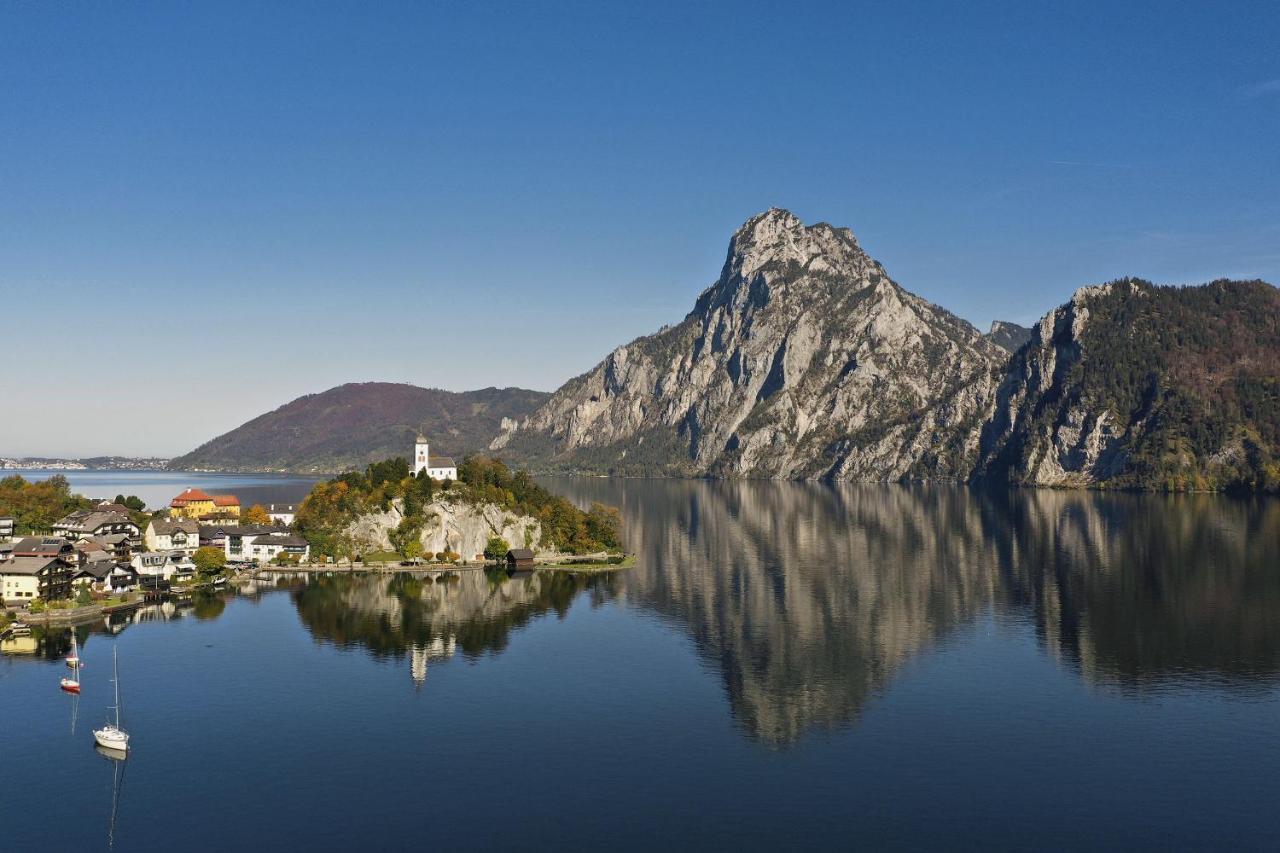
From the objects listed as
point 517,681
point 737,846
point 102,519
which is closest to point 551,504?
point 102,519

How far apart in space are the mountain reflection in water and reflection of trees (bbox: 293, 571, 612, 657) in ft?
1.28

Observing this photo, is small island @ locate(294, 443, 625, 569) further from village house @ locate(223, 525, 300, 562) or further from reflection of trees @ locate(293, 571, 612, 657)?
reflection of trees @ locate(293, 571, 612, 657)

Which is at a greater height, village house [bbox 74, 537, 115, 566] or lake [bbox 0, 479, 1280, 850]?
village house [bbox 74, 537, 115, 566]

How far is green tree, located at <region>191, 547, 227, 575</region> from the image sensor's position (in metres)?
152

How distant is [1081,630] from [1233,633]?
51.3 ft

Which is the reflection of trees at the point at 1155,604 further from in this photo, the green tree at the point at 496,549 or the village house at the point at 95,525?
the village house at the point at 95,525

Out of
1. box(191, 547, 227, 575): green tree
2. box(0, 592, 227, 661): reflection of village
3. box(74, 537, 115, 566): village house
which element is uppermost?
box(74, 537, 115, 566): village house

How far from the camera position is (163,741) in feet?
250

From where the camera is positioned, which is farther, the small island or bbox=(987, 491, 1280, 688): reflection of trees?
the small island

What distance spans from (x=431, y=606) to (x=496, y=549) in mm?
42382

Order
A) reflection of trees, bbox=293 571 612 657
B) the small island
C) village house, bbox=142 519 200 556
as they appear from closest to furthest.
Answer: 1. reflection of trees, bbox=293 571 612 657
2. the small island
3. village house, bbox=142 519 200 556

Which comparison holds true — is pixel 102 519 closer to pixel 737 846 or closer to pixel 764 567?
pixel 764 567

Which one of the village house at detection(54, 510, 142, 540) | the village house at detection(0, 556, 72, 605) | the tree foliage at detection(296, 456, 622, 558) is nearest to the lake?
the village house at detection(0, 556, 72, 605)

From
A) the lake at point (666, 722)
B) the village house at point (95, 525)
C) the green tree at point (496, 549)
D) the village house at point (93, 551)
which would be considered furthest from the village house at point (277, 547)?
the lake at point (666, 722)
